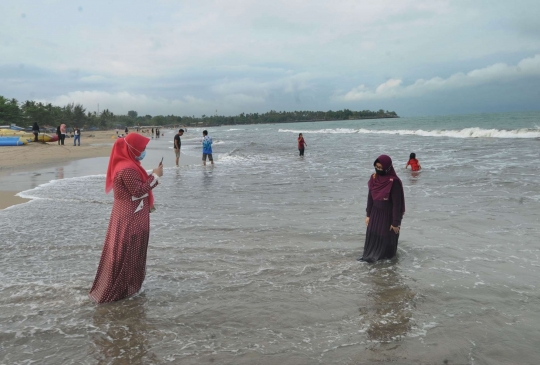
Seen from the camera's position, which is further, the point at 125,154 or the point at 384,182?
the point at 384,182

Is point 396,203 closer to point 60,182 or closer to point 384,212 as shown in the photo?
point 384,212

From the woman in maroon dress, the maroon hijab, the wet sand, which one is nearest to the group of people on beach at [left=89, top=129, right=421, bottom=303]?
the woman in maroon dress

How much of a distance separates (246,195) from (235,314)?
7028mm

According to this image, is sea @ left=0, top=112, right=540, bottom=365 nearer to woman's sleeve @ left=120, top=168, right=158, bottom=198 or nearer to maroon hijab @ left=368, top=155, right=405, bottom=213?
maroon hijab @ left=368, top=155, right=405, bottom=213

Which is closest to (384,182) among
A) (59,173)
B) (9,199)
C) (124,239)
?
(124,239)


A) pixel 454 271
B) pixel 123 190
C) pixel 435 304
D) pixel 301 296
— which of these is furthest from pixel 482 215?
pixel 123 190

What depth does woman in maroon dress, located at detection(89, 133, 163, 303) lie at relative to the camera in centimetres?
404

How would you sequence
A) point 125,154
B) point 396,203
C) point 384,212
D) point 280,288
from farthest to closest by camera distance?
point 384,212
point 396,203
point 280,288
point 125,154

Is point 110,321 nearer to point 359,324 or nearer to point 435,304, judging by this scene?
point 359,324

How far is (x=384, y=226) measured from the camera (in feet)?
17.9

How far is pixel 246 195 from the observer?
11.0 meters

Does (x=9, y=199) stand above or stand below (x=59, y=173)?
below

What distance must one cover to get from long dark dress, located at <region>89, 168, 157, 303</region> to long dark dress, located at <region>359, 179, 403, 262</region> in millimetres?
2878

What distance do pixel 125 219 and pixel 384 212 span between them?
3.19 metres
